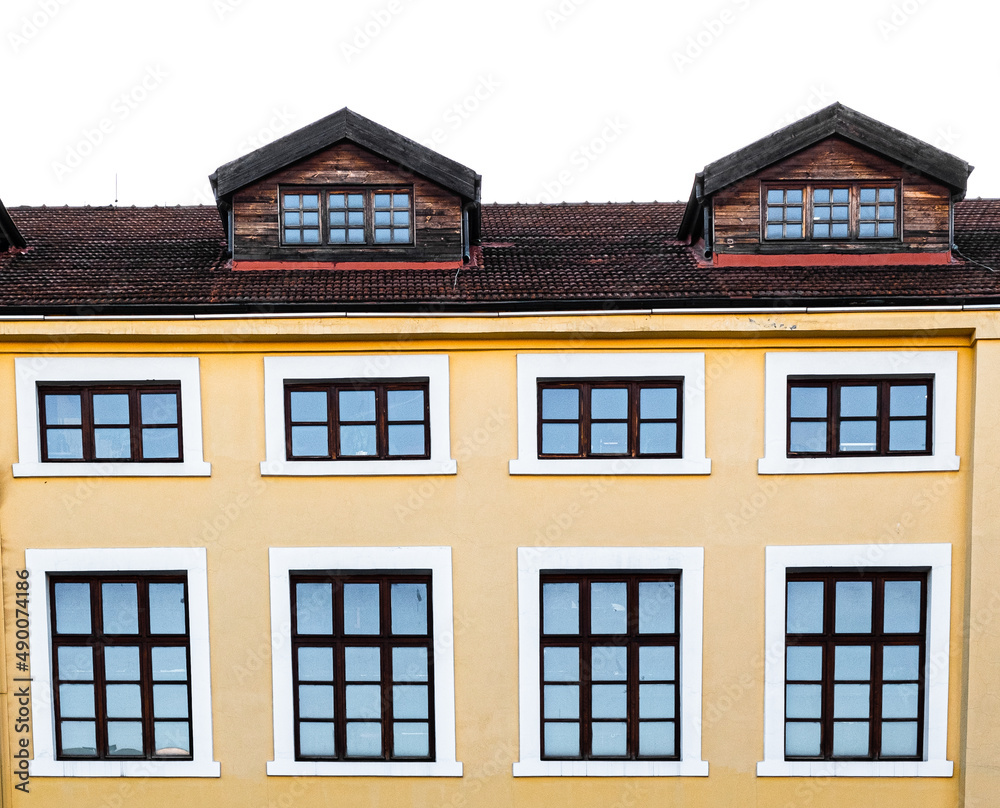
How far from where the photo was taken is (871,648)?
8.80m

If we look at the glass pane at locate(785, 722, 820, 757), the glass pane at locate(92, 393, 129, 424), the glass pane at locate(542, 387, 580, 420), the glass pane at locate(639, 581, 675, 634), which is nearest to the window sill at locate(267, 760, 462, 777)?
the glass pane at locate(639, 581, 675, 634)

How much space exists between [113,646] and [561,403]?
5917mm

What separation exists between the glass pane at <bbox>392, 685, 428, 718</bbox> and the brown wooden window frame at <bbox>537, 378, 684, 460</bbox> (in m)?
3.10

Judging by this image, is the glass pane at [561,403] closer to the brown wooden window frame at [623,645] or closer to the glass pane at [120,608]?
the brown wooden window frame at [623,645]

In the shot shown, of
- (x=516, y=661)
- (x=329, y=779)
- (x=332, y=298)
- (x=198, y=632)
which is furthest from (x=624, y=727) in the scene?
(x=332, y=298)

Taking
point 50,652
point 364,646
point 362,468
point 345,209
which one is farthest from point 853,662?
point 50,652

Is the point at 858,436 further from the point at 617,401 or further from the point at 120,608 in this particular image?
the point at 120,608

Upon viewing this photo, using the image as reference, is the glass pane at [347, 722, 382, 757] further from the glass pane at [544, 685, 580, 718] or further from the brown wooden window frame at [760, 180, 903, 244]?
the brown wooden window frame at [760, 180, 903, 244]

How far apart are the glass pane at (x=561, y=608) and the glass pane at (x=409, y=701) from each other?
1611mm

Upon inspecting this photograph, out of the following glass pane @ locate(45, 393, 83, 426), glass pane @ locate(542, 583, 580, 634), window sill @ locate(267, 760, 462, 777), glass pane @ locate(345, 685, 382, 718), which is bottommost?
window sill @ locate(267, 760, 462, 777)

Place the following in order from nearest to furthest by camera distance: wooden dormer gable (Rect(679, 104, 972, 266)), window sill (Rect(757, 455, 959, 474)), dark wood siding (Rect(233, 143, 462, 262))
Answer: window sill (Rect(757, 455, 959, 474))
wooden dormer gable (Rect(679, 104, 972, 266))
dark wood siding (Rect(233, 143, 462, 262))

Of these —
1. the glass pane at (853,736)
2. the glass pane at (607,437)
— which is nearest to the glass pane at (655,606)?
the glass pane at (607,437)

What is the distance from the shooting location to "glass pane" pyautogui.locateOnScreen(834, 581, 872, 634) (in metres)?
8.77

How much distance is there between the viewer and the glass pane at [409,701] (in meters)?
8.91
